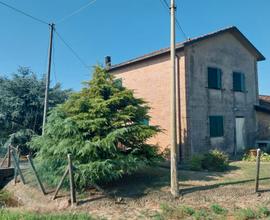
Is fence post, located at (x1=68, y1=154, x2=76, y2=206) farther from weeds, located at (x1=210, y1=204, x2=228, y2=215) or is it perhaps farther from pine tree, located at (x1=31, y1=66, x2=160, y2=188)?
weeds, located at (x1=210, y1=204, x2=228, y2=215)

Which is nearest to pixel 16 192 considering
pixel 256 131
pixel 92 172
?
pixel 92 172

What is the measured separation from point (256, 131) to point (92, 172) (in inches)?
553

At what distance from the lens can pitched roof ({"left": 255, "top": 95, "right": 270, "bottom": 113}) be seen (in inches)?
714

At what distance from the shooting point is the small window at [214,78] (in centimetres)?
1568

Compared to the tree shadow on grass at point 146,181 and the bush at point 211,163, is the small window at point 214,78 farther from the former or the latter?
the tree shadow on grass at point 146,181

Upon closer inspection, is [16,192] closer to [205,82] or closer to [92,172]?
[92,172]

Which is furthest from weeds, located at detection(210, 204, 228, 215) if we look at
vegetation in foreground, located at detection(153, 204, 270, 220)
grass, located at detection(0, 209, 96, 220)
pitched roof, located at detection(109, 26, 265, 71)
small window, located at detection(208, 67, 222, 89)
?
small window, located at detection(208, 67, 222, 89)

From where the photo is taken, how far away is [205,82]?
15.4 m

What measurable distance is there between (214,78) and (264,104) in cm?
702

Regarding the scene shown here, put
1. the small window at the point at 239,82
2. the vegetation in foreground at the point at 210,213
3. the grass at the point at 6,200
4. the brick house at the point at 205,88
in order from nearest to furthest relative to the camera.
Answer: the vegetation in foreground at the point at 210,213 < the grass at the point at 6,200 < the brick house at the point at 205,88 < the small window at the point at 239,82

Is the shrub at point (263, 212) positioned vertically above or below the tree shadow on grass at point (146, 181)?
Answer: below

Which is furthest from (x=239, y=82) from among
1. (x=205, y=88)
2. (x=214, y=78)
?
(x=205, y=88)

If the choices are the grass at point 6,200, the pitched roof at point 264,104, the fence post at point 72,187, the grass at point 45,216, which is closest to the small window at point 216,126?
the pitched roof at point 264,104

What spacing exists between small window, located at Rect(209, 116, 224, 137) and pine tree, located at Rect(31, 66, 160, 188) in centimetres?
684
